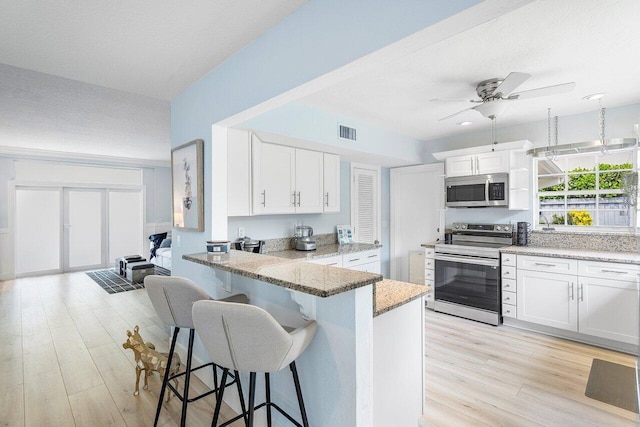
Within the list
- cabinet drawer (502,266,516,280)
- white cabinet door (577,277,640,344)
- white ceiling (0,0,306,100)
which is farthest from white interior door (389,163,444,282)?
white ceiling (0,0,306,100)

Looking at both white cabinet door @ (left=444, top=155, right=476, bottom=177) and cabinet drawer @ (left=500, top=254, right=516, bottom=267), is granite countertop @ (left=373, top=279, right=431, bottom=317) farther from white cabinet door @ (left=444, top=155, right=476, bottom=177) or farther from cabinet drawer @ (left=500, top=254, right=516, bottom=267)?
white cabinet door @ (left=444, top=155, right=476, bottom=177)

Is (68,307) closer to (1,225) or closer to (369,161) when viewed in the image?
(1,225)

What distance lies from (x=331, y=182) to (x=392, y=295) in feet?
8.08

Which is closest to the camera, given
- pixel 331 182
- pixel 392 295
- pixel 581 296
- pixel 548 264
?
pixel 392 295

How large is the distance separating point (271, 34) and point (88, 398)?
283cm

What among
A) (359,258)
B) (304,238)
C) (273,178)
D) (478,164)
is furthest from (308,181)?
(478,164)

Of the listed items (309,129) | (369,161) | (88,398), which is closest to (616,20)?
(309,129)

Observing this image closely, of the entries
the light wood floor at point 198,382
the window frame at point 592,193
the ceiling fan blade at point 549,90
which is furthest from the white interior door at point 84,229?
the window frame at point 592,193

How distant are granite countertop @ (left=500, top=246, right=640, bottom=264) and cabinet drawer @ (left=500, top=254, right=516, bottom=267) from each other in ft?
0.16

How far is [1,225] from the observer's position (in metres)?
6.16

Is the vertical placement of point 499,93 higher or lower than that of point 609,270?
A: higher

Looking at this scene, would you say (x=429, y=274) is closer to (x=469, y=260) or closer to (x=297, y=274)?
(x=469, y=260)

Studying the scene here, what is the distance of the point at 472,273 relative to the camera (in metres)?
3.87

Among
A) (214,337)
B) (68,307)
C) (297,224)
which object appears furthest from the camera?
(68,307)
